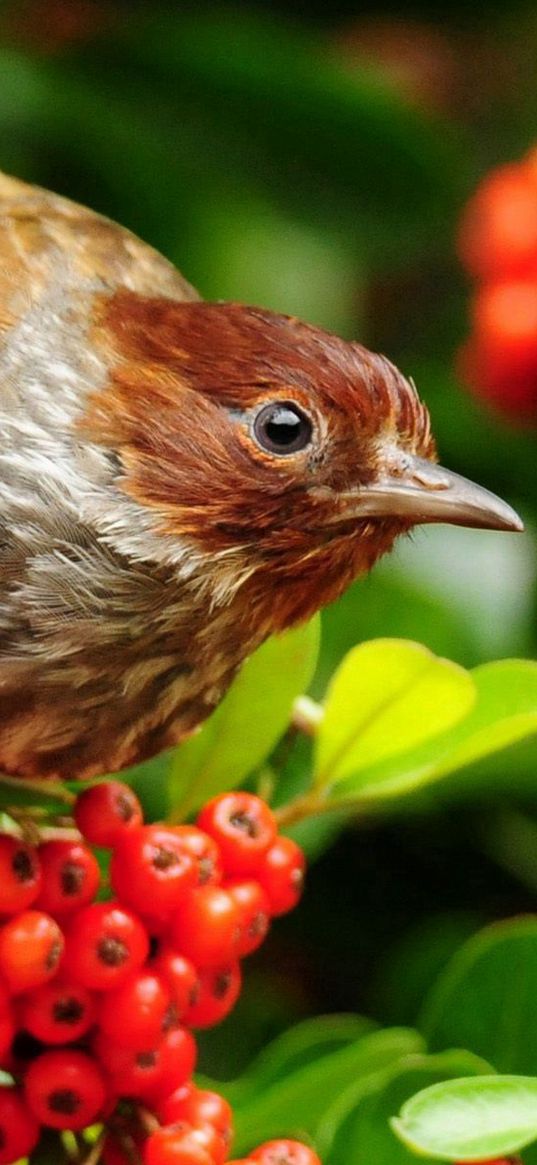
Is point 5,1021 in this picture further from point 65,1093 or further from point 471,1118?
point 471,1118

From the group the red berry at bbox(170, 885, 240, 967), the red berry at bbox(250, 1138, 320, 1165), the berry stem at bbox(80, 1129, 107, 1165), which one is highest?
the red berry at bbox(170, 885, 240, 967)

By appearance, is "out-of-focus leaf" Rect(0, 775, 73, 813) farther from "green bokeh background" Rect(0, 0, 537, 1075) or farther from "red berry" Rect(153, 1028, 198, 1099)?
"green bokeh background" Rect(0, 0, 537, 1075)

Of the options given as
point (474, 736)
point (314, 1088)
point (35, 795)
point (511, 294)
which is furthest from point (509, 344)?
point (314, 1088)

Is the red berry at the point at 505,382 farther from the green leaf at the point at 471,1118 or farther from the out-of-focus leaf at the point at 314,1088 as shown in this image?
the green leaf at the point at 471,1118

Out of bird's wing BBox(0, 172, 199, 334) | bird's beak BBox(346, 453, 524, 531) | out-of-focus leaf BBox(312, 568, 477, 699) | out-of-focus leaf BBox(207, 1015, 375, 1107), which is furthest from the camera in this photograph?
out-of-focus leaf BBox(312, 568, 477, 699)

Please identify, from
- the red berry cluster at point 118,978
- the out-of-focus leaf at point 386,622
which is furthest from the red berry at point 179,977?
the out-of-focus leaf at point 386,622

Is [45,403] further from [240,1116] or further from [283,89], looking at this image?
[283,89]

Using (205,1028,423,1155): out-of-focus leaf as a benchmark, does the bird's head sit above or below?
above

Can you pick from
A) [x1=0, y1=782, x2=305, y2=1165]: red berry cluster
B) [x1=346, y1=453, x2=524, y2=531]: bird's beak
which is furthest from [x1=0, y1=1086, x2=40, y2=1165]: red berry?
[x1=346, y1=453, x2=524, y2=531]: bird's beak
